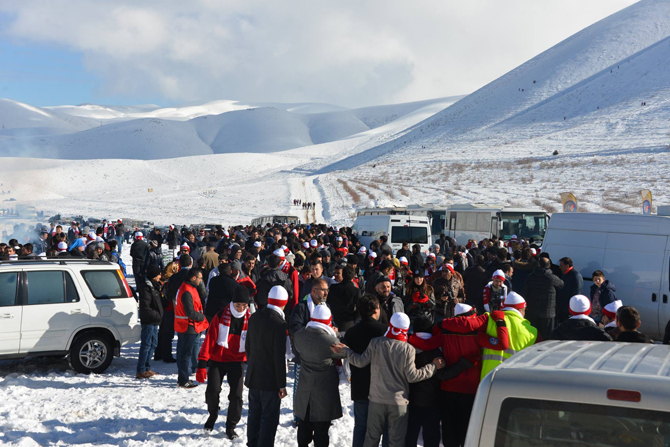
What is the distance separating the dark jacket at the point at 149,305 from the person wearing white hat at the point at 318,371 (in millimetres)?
4082

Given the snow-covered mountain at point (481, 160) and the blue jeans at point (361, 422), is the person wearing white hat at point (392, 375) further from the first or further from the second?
the snow-covered mountain at point (481, 160)

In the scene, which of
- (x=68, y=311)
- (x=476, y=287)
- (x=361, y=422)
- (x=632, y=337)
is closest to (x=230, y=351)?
(x=361, y=422)

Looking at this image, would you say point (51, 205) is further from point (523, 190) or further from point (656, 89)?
point (656, 89)

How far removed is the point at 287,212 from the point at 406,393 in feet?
185

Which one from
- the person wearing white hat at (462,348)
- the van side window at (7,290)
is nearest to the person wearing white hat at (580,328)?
the person wearing white hat at (462,348)

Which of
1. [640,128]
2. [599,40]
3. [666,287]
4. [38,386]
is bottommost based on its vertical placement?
[38,386]

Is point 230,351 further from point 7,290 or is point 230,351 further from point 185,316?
point 7,290

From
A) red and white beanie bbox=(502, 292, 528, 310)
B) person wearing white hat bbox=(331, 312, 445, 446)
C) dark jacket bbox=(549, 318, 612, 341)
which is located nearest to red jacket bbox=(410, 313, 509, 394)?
person wearing white hat bbox=(331, 312, 445, 446)

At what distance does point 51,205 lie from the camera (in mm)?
67125

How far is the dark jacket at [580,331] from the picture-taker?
5980mm

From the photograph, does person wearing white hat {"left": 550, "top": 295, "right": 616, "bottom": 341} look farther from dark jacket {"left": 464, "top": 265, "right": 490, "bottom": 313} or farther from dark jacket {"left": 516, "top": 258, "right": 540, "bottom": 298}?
dark jacket {"left": 516, "top": 258, "right": 540, "bottom": 298}

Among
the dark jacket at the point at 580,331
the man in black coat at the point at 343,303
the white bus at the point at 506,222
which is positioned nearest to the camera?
the dark jacket at the point at 580,331

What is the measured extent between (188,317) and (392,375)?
159 inches

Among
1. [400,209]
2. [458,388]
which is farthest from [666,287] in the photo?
[400,209]
